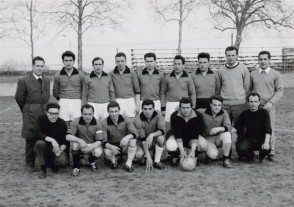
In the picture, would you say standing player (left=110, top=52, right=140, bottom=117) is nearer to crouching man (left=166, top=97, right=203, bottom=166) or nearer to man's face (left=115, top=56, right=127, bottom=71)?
man's face (left=115, top=56, right=127, bottom=71)

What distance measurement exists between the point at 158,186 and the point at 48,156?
1883 millimetres

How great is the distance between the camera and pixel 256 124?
6434 mm

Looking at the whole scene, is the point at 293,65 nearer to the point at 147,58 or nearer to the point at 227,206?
the point at 147,58

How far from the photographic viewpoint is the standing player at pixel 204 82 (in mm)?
6770

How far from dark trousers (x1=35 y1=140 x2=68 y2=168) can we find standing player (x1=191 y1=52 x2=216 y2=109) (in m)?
2.58

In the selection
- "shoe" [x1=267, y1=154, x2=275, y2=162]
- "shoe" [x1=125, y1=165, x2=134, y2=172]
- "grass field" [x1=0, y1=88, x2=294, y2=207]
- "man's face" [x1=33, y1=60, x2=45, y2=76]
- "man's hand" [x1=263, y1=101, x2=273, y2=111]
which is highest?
"man's face" [x1=33, y1=60, x2=45, y2=76]

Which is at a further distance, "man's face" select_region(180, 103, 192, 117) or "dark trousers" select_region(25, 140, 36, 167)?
"dark trousers" select_region(25, 140, 36, 167)

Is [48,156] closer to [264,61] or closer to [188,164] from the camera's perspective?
[188,164]

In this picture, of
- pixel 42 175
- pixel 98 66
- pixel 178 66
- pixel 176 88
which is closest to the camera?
pixel 42 175

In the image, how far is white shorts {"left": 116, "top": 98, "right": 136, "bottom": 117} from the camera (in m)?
6.95

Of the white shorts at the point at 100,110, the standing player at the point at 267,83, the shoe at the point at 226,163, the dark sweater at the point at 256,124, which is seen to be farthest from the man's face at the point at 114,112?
the standing player at the point at 267,83

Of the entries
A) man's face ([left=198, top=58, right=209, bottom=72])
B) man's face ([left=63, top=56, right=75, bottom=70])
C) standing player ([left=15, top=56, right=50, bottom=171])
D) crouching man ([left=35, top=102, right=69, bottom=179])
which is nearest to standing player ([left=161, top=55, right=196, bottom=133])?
man's face ([left=198, top=58, right=209, bottom=72])

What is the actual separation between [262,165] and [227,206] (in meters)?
2.18

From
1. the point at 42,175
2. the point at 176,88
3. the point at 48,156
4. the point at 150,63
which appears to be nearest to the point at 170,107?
the point at 176,88
